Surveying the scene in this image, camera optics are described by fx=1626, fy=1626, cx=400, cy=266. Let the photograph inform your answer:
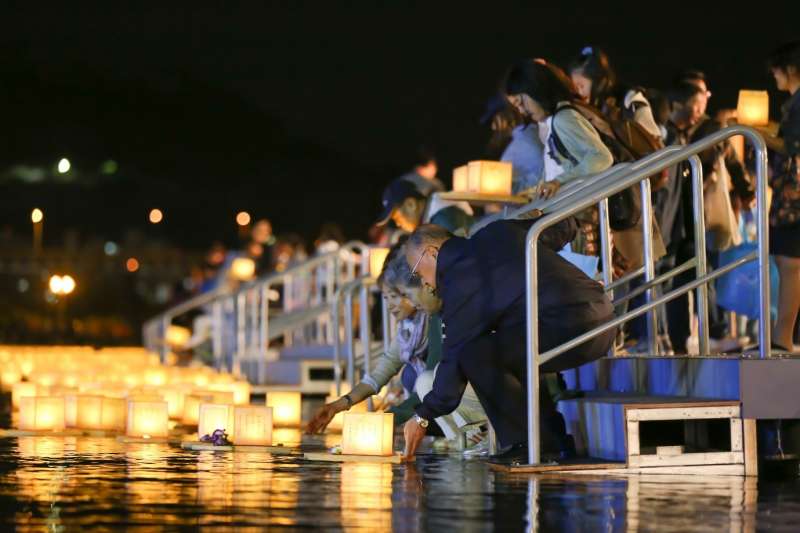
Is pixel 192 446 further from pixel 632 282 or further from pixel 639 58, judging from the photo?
pixel 639 58

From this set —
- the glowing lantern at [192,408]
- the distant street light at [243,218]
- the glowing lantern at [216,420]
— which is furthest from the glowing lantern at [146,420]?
the distant street light at [243,218]

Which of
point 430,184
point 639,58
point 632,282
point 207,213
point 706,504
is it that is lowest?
point 706,504

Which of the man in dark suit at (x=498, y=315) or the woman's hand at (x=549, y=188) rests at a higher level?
the woman's hand at (x=549, y=188)

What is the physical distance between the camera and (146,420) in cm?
839

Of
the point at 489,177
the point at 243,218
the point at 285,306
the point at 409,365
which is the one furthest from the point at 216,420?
the point at 243,218

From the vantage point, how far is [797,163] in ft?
24.6

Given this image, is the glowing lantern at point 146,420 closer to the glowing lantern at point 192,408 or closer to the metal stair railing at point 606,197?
the glowing lantern at point 192,408

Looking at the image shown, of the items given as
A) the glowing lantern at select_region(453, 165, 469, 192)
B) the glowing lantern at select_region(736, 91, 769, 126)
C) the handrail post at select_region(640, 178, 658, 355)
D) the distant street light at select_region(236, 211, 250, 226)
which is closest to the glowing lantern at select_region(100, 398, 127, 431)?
Result: the glowing lantern at select_region(453, 165, 469, 192)

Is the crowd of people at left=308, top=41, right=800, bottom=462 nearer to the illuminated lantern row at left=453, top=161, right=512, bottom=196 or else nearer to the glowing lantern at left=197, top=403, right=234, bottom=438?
the illuminated lantern row at left=453, top=161, right=512, bottom=196

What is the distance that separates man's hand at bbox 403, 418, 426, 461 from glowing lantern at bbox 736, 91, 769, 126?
131 inches

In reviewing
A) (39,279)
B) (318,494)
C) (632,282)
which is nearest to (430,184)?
(632,282)

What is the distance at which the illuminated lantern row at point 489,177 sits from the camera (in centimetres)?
895

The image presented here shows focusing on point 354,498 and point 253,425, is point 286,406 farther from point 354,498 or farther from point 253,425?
point 354,498

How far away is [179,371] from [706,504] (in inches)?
365
